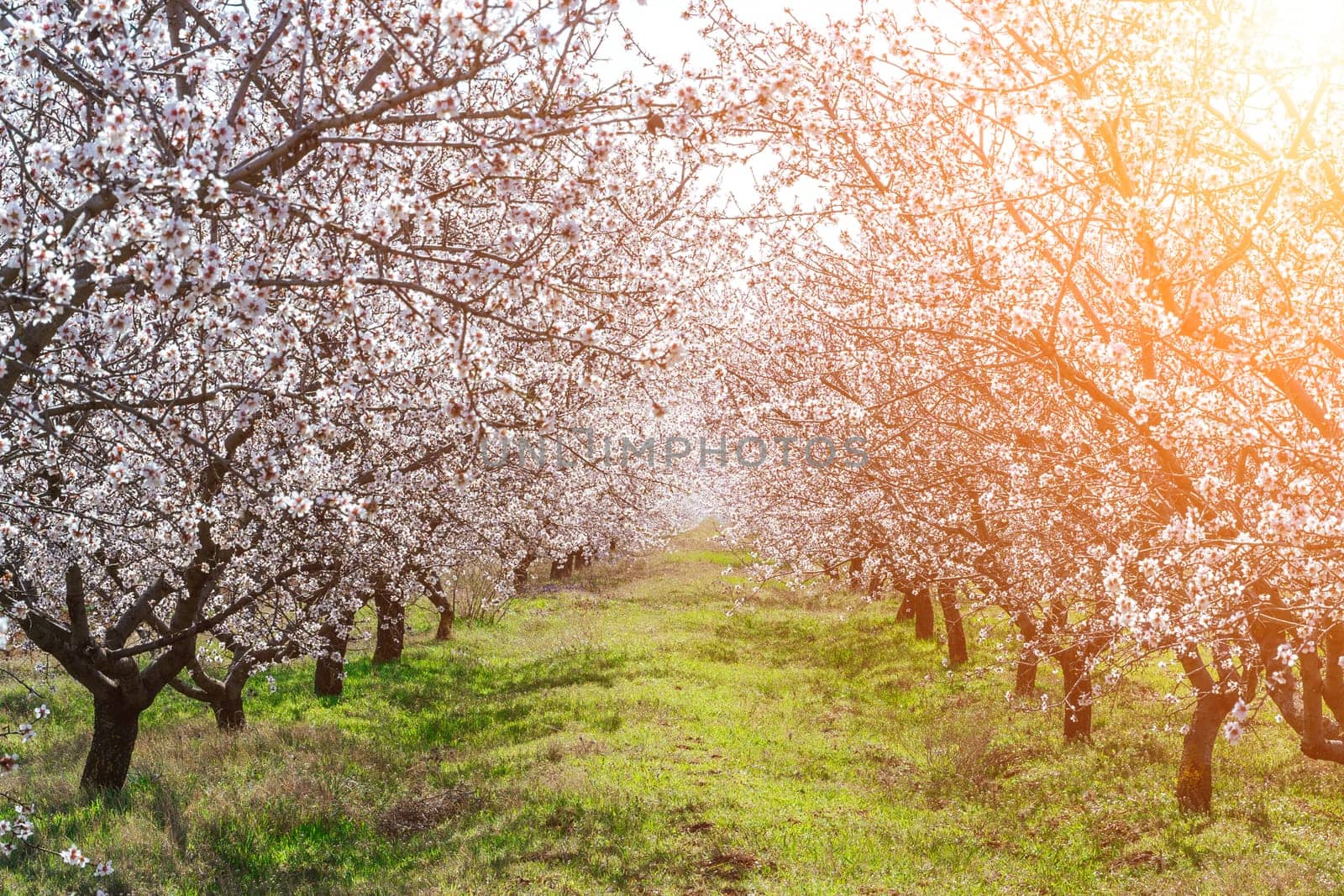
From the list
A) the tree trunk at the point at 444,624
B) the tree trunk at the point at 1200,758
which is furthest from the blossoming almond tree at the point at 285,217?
the tree trunk at the point at 444,624

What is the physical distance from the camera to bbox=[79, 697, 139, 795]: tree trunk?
12711 millimetres

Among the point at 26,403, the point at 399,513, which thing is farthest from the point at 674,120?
the point at 399,513

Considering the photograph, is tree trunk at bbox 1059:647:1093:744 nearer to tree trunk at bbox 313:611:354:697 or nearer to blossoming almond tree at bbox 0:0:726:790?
blossoming almond tree at bbox 0:0:726:790

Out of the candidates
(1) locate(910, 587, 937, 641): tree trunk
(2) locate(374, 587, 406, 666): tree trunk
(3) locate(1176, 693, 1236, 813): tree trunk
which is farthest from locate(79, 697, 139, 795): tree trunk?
(1) locate(910, 587, 937, 641): tree trunk

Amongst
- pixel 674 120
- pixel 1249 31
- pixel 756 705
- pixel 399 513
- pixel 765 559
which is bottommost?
pixel 756 705

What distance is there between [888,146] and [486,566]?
22718 mm

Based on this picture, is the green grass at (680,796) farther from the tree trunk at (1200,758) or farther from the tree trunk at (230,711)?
the tree trunk at (230,711)

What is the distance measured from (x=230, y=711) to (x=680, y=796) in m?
8.25

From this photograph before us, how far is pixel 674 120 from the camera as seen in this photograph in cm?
498

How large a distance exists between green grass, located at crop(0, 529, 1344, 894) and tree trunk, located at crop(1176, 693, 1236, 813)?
344mm

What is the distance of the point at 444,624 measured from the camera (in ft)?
93.7

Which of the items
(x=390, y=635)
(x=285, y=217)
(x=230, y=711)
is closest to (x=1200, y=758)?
(x=285, y=217)

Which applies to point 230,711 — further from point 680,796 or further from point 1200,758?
point 1200,758

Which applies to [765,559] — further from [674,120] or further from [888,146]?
[674,120]
